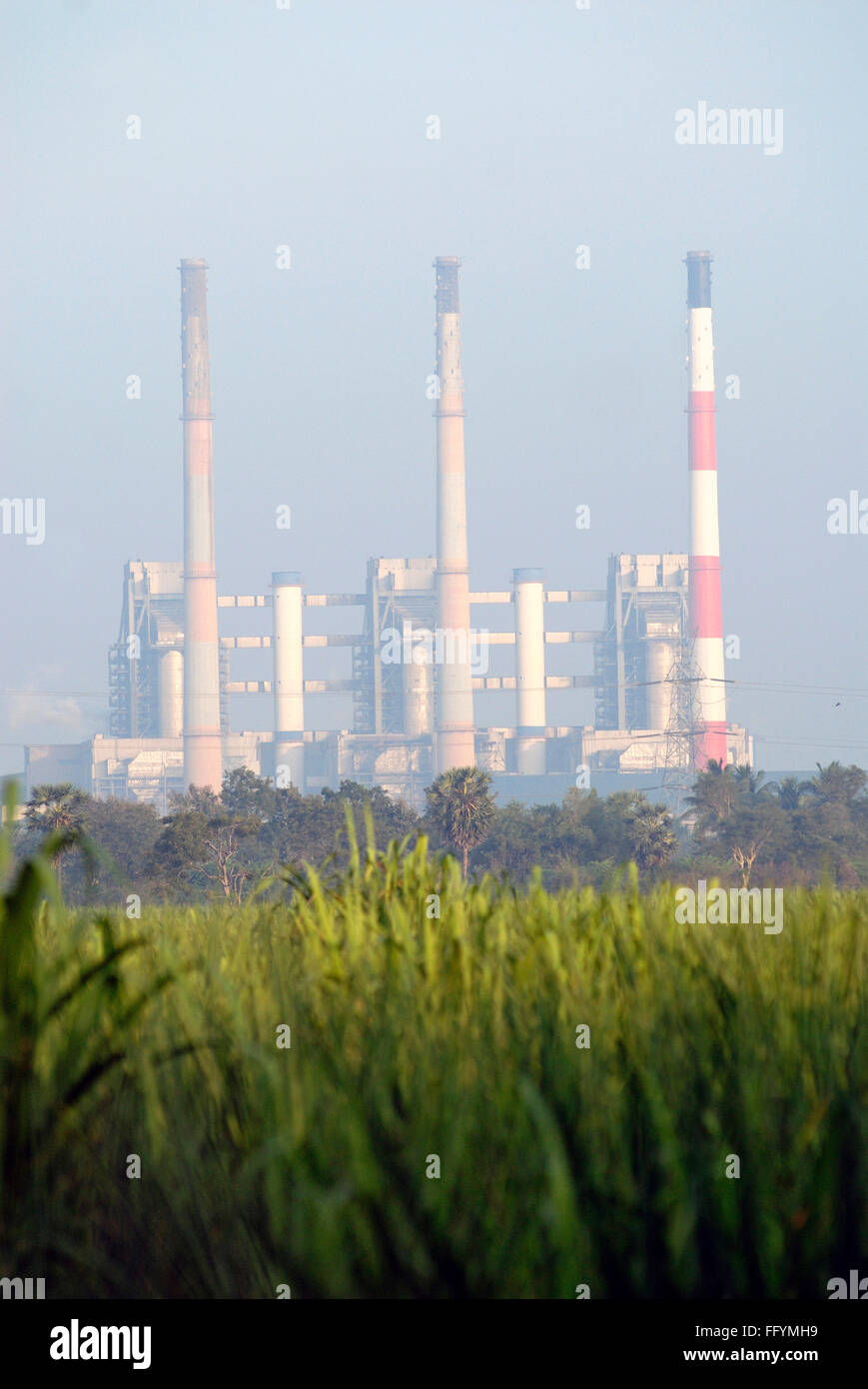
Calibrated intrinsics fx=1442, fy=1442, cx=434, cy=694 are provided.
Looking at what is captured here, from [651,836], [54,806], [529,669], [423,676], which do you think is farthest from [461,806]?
[423,676]

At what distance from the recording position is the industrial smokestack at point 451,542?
346 ft

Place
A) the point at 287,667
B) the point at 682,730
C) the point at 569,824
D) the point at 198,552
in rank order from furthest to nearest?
the point at 287,667 → the point at 682,730 → the point at 198,552 → the point at 569,824

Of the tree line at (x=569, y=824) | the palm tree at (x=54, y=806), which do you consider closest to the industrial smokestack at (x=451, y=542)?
the tree line at (x=569, y=824)

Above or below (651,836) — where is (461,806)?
above

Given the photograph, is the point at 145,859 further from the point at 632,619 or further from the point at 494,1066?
the point at 632,619

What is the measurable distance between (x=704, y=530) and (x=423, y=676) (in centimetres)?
3818

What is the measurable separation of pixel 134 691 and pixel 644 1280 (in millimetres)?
133591

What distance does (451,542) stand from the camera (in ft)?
351

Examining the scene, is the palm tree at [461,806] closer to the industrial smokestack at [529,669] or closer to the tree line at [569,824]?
the tree line at [569,824]

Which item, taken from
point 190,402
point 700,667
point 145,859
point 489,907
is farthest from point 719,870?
point 489,907

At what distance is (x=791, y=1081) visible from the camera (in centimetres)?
279

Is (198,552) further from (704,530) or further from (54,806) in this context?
(54,806)

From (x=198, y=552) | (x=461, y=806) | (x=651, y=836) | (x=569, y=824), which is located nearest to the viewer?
(x=461, y=806)

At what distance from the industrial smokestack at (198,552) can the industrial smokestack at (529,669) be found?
26.1 m
